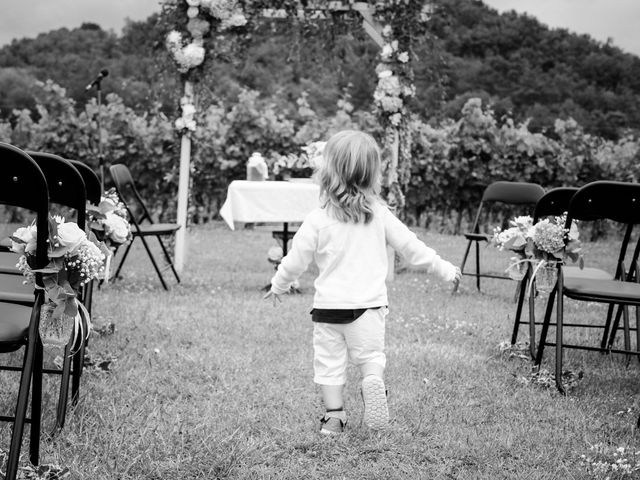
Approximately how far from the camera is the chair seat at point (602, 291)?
330cm

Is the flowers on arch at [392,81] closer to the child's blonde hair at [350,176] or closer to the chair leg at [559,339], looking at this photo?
the chair leg at [559,339]

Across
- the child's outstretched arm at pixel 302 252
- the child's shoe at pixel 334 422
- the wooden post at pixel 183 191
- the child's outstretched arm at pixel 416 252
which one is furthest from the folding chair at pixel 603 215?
the wooden post at pixel 183 191

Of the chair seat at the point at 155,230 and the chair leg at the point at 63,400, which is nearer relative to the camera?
the chair leg at the point at 63,400

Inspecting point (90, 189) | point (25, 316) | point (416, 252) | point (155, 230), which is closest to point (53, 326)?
point (25, 316)

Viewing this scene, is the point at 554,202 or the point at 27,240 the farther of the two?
the point at 554,202

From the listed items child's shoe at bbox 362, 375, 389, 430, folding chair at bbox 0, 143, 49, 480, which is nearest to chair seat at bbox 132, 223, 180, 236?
child's shoe at bbox 362, 375, 389, 430

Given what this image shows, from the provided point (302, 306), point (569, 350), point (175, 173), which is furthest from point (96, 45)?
point (569, 350)

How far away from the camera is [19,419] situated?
6.47ft

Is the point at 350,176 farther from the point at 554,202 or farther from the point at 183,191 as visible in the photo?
the point at 183,191

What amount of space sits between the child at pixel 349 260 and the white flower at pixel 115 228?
121 centimetres

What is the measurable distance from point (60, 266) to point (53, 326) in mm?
210

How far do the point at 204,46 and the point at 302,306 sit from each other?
3.07m

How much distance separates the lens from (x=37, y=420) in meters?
→ 2.22

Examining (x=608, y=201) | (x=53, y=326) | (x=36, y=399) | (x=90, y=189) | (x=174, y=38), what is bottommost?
(x=36, y=399)
